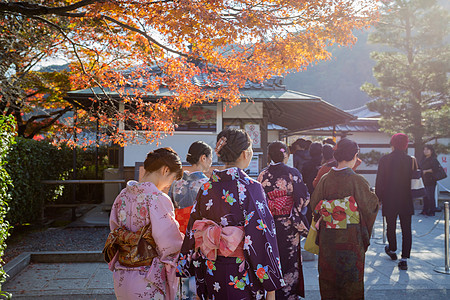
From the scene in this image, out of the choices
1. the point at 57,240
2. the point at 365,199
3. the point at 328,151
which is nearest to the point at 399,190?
the point at 328,151

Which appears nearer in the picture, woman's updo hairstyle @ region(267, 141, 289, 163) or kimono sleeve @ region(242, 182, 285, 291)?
kimono sleeve @ region(242, 182, 285, 291)

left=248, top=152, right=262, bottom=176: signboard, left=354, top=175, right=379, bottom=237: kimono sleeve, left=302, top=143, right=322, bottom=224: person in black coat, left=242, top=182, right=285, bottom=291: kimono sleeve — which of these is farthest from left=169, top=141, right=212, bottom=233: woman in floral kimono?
left=248, top=152, right=262, bottom=176: signboard

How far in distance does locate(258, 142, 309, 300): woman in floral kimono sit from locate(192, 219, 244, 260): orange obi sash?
5.67ft

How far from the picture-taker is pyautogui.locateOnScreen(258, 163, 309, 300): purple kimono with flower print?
12.5ft

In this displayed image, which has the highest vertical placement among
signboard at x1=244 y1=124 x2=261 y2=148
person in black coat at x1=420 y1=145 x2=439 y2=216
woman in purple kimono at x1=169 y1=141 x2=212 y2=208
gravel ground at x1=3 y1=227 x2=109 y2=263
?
signboard at x1=244 y1=124 x2=261 y2=148

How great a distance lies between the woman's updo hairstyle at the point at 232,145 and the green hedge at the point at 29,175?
195 inches

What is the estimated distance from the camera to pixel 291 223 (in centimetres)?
391

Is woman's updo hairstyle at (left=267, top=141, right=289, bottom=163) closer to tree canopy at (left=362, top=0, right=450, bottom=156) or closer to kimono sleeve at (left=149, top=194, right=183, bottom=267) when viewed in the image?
kimono sleeve at (left=149, top=194, right=183, bottom=267)

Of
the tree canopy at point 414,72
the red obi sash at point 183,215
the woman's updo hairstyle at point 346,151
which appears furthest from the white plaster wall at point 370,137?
the red obi sash at point 183,215

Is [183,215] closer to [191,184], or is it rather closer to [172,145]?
[191,184]

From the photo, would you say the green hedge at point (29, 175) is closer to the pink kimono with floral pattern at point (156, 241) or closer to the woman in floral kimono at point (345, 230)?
the pink kimono with floral pattern at point (156, 241)

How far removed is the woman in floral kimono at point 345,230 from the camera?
351 centimetres

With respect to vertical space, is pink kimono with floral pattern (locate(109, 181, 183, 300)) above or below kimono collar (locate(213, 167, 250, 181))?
below

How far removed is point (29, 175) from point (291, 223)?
6179mm
